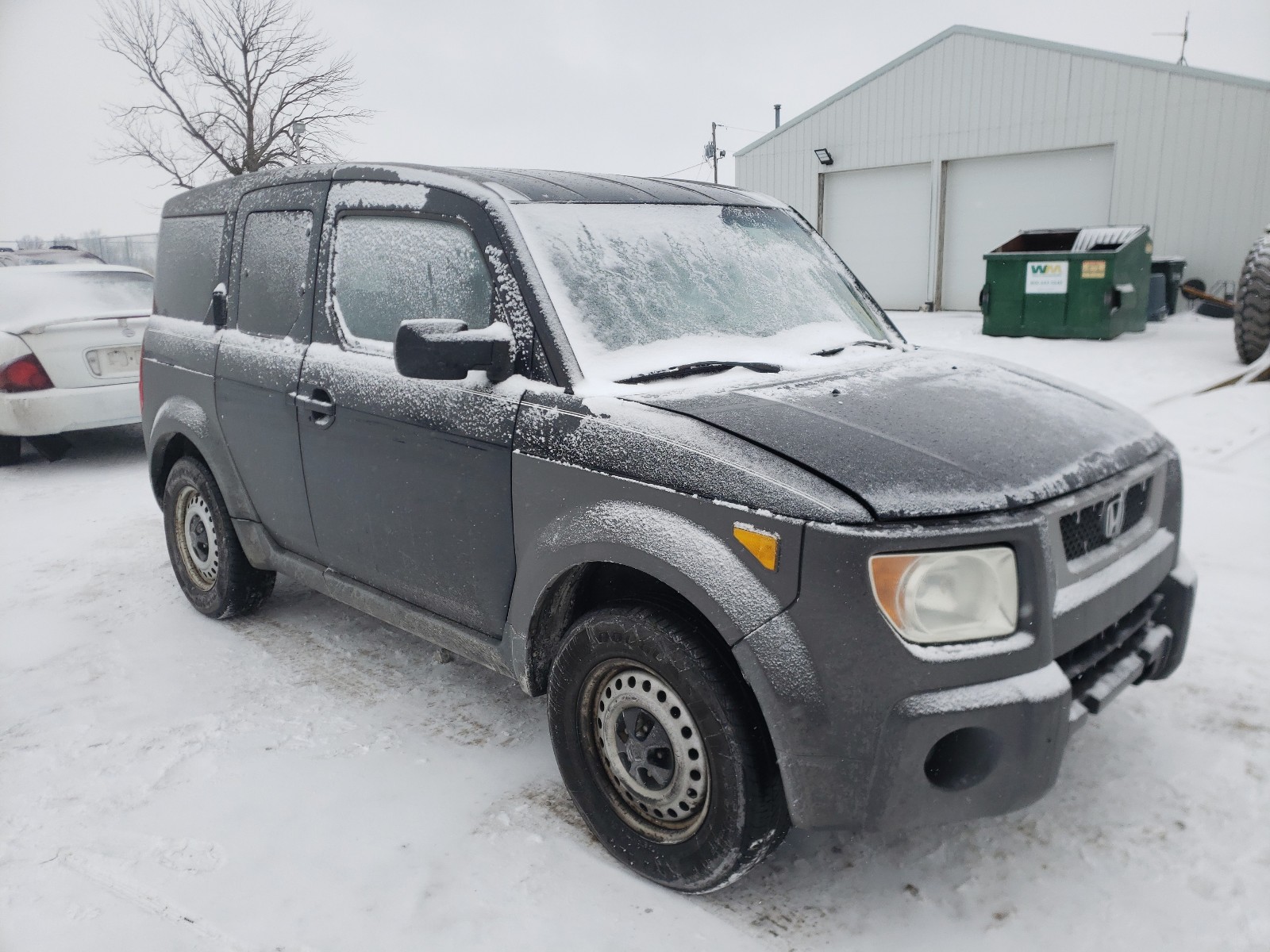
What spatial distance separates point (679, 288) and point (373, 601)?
1.56m

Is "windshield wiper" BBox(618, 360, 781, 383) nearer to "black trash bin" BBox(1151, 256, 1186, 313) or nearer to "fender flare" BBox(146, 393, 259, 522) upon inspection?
"fender flare" BBox(146, 393, 259, 522)

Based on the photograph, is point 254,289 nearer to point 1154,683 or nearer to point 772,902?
point 772,902

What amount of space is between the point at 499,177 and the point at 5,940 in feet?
8.36

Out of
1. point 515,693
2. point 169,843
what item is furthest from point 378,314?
point 169,843

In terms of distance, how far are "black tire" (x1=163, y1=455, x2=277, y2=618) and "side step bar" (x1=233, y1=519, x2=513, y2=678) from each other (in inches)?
6.0

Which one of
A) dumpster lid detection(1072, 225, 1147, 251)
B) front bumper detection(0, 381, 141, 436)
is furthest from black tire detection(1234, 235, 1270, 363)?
front bumper detection(0, 381, 141, 436)

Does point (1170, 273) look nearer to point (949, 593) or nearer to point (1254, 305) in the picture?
point (1254, 305)

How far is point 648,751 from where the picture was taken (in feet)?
8.18

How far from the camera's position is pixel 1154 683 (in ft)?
11.4

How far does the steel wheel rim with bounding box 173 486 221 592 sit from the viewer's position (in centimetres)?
438

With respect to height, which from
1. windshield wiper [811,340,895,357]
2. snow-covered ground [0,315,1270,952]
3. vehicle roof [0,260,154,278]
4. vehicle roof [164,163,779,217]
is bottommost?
snow-covered ground [0,315,1270,952]

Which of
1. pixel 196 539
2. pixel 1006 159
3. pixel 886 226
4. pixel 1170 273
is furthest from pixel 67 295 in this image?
pixel 1006 159

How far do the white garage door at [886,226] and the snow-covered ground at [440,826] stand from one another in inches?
619

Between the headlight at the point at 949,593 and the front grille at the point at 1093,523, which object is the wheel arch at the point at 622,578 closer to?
the headlight at the point at 949,593
